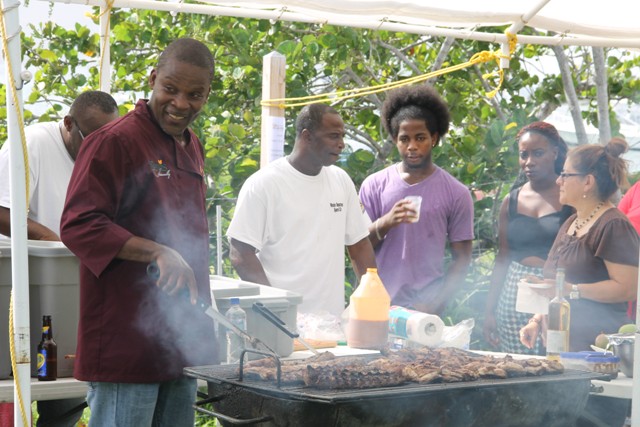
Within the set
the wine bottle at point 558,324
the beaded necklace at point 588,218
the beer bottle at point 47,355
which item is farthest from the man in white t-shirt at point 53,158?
the beaded necklace at point 588,218

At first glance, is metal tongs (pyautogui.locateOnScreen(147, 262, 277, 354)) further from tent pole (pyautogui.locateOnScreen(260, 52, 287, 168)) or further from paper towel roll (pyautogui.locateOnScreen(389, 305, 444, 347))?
tent pole (pyautogui.locateOnScreen(260, 52, 287, 168))

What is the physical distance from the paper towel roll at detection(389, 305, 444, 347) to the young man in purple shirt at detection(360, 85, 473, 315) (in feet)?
2.95

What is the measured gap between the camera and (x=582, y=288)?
4.09 metres

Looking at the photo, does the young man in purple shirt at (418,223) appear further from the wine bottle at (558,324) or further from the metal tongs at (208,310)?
the metal tongs at (208,310)

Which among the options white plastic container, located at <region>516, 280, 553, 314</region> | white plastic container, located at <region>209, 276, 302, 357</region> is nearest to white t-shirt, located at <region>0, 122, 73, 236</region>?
white plastic container, located at <region>209, 276, 302, 357</region>

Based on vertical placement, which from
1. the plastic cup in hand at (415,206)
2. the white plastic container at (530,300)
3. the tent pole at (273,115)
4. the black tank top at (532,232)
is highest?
the tent pole at (273,115)

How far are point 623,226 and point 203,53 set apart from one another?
218 centimetres

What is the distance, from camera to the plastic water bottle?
3.40 metres

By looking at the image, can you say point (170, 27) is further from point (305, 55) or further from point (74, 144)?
point (74, 144)

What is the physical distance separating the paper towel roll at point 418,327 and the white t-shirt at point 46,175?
1.54m

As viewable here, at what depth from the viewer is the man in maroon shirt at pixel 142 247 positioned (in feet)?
8.77

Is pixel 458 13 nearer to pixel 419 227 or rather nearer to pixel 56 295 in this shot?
pixel 419 227

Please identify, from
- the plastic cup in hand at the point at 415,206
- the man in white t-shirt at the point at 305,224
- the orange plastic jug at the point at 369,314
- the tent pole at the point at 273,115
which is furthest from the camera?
the tent pole at the point at 273,115

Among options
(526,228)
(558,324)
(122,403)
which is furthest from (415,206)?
(122,403)
